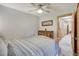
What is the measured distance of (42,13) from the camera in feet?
5.09

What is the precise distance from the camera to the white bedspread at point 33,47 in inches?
59.7

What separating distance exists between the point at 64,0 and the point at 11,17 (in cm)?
74

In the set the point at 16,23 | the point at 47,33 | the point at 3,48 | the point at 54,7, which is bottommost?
the point at 3,48

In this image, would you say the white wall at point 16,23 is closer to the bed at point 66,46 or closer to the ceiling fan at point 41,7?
the ceiling fan at point 41,7

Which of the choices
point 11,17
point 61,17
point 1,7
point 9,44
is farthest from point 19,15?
point 61,17

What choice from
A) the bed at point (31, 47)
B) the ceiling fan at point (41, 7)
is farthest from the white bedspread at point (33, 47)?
the ceiling fan at point (41, 7)

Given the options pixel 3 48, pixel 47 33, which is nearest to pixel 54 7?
pixel 47 33

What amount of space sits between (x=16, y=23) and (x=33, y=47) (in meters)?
0.39

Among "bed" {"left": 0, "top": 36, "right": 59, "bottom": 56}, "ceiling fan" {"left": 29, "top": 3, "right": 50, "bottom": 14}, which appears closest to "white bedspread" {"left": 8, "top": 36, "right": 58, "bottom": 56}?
"bed" {"left": 0, "top": 36, "right": 59, "bottom": 56}

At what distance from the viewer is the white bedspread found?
1.52 meters

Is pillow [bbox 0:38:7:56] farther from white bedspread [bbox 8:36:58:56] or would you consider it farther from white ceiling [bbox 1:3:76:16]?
white ceiling [bbox 1:3:76:16]

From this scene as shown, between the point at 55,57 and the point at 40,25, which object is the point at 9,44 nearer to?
the point at 40,25

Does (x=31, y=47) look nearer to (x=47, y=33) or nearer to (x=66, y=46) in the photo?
(x=47, y=33)

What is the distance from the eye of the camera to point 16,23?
1551 millimetres
